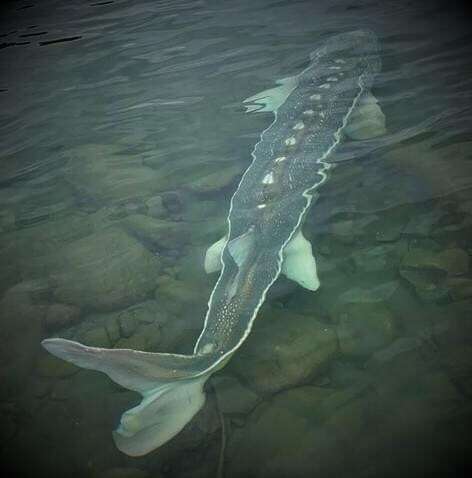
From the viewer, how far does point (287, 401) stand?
244 cm

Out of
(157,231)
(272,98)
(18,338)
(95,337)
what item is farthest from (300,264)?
(272,98)

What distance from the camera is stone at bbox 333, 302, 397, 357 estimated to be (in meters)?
2.64

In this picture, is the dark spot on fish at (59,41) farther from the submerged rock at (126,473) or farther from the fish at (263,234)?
the submerged rock at (126,473)

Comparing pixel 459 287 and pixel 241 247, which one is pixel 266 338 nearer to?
pixel 241 247

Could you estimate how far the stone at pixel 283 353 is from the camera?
2.53 m

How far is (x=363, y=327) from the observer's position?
2.74 metres

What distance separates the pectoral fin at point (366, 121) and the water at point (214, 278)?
0.21 metres

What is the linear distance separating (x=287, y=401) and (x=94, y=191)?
137 inches

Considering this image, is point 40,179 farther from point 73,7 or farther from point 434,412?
point 73,7

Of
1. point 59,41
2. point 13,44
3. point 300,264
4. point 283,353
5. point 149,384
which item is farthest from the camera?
point 13,44

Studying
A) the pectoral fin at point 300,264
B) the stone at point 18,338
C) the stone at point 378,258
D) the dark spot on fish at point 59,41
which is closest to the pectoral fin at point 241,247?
the pectoral fin at point 300,264

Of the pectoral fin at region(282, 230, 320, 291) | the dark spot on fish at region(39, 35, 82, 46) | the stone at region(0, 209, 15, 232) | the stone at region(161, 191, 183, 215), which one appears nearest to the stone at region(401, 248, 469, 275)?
the pectoral fin at region(282, 230, 320, 291)

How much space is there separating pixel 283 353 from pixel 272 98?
13.5 ft

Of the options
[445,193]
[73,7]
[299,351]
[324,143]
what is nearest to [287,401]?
[299,351]
